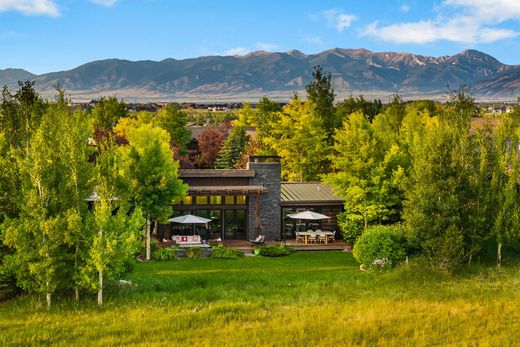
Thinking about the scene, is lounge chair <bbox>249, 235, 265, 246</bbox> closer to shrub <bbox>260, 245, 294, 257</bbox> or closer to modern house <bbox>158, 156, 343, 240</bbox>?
shrub <bbox>260, 245, 294, 257</bbox>

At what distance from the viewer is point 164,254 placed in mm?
32750

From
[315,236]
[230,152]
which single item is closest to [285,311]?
[315,236]

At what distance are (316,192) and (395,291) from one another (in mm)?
15036

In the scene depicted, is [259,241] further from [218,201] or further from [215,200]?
[215,200]

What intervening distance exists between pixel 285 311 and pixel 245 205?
1666 cm

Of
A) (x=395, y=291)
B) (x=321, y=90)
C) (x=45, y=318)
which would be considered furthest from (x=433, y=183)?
(x=321, y=90)

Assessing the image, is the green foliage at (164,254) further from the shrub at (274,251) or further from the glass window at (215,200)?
the glass window at (215,200)

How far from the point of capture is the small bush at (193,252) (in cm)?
3325

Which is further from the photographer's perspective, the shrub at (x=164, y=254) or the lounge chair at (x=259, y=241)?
the lounge chair at (x=259, y=241)

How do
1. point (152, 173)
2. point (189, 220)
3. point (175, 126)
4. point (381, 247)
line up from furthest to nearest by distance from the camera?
point (175, 126) < point (189, 220) < point (152, 173) < point (381, 247)

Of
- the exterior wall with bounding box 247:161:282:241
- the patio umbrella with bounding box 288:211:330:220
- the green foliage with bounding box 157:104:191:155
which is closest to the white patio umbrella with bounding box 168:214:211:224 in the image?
the exterior wall with bounding box 247:161:282:241

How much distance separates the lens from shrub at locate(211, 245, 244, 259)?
33.2m

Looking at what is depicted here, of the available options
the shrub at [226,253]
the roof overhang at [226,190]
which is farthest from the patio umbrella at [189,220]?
the shrub at [226,253]

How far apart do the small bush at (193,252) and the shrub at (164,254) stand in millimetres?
802
